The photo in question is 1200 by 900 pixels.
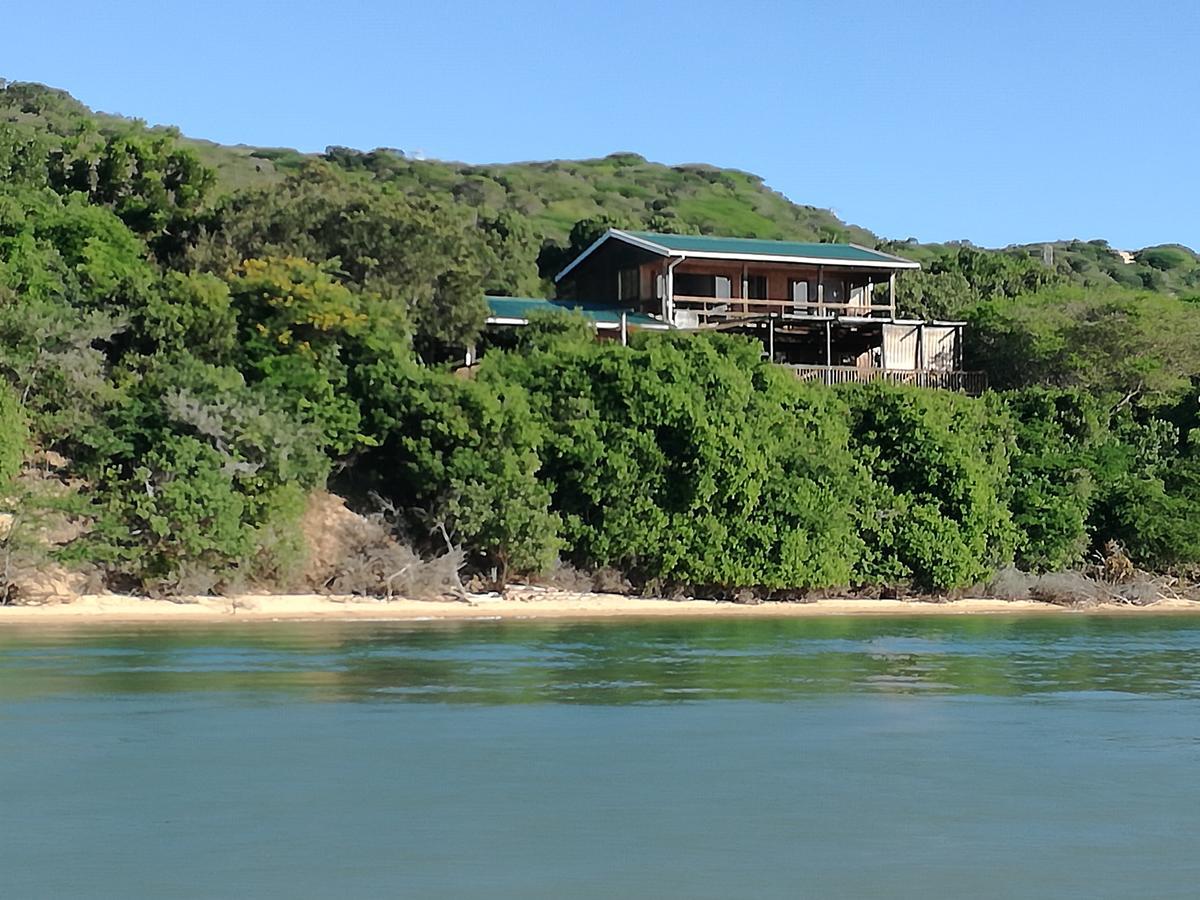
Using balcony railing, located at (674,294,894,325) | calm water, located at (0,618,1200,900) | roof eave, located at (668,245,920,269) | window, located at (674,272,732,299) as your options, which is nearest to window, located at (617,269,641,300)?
window, located at (674,272,732,299)

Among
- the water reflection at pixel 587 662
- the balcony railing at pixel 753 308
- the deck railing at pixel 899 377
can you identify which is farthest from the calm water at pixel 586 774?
the balcony railing at pixel 753 308

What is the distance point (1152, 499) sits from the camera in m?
46.0

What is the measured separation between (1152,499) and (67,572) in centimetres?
2879

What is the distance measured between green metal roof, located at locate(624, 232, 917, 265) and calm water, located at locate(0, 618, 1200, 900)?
26557mm

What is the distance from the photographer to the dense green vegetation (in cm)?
3650

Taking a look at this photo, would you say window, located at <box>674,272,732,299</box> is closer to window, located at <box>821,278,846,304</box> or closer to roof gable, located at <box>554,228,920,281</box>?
roof gable, located at <box>554,228,920,281</box>

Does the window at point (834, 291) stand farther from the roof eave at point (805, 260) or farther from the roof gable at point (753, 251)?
the roof eave at point (805, 260)

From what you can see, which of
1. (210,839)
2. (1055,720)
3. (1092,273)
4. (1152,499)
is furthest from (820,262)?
(1092,273)

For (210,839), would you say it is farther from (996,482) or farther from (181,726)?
(996,482)

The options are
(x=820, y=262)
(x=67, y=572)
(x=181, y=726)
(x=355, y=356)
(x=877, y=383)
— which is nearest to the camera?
(x=181, y=726)

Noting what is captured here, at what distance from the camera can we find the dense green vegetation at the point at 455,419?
1437 inches

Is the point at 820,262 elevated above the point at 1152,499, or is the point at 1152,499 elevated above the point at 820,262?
the point at 820,262

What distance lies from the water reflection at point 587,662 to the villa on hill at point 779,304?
50.5 feet

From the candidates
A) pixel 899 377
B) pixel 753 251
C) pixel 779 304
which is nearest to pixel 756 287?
pixel 753 251
